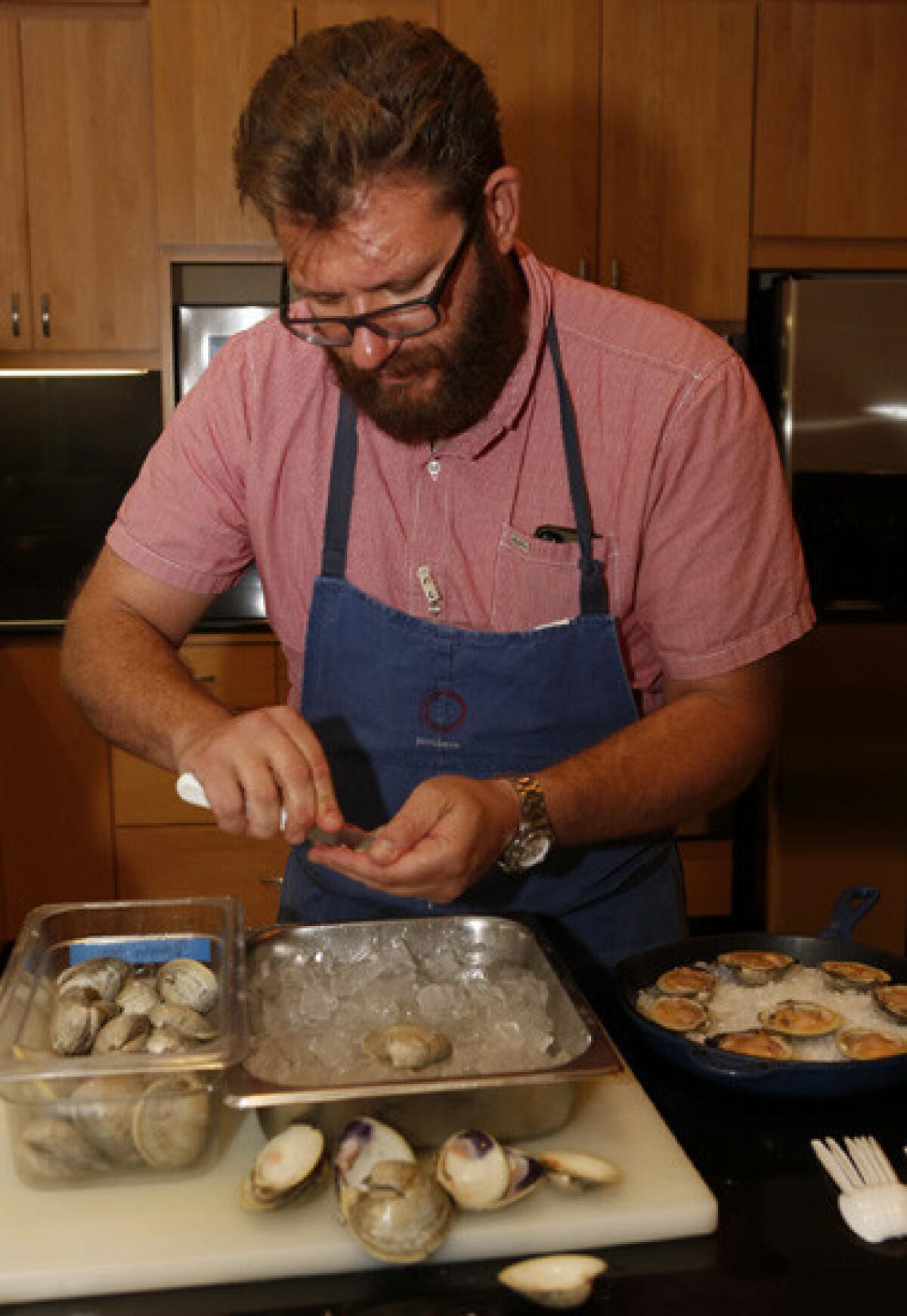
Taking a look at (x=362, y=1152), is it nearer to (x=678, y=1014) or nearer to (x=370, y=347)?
(x=678, y=1014)

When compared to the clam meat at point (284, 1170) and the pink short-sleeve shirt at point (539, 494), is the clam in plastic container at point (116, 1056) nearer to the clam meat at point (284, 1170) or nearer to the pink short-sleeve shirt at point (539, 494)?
the clam meat at point (284, 1170)

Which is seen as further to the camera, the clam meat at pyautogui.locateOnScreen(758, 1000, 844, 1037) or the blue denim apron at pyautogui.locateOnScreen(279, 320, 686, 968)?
the blue denim apron at pyautogui.locateOnScreen(279, 320, 686, 968)

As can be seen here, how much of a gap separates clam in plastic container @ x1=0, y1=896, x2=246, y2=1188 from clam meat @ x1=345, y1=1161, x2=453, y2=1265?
0.45 feet

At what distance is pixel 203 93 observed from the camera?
318 cm

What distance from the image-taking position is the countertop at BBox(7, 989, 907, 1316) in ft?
2.72

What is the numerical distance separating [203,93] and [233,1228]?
115 inches

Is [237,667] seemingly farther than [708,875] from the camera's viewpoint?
No

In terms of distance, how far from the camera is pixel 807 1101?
106 cm

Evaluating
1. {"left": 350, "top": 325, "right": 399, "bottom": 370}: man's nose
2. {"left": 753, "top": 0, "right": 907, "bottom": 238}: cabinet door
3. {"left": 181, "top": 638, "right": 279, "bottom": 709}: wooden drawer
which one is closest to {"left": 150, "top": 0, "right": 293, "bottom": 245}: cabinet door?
{"left": 181, "top": 638, "right": 279, "bottom": 709}: wooden drawer

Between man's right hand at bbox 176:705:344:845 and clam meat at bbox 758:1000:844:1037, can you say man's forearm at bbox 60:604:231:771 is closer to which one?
man's right hand at bbox 176:705:344:845

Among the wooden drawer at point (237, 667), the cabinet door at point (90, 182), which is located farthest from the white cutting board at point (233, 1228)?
the cabinet door at point (90, 182)

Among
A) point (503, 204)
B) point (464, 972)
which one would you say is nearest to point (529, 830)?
point (464, 972)

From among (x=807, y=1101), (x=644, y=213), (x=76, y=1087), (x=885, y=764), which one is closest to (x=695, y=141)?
(x=644, y=213)

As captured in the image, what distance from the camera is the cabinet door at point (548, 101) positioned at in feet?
10.6
